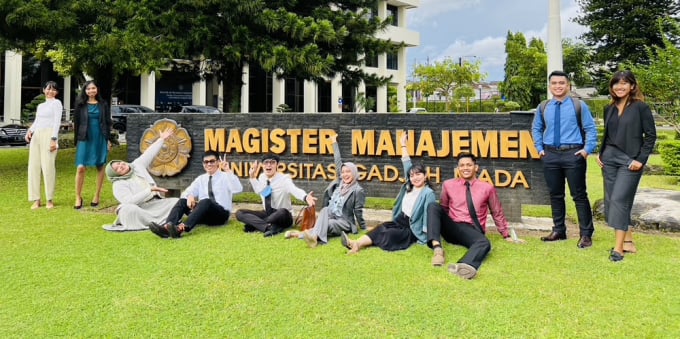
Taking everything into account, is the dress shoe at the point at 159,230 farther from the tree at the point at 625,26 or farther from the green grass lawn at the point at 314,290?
the tree at the point at 625,26

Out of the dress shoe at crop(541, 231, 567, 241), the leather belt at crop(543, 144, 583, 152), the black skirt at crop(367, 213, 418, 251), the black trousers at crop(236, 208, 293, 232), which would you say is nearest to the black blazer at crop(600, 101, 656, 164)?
the leather belt at crop(543, 144, 583, 152)

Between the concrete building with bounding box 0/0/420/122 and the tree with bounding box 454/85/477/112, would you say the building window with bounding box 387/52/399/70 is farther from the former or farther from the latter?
the tree with bounding box 454/85/477/112

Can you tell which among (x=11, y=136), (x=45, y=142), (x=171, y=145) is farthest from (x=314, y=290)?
(x=11, y=136)

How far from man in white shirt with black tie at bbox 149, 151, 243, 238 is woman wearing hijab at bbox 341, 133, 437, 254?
159 centimetres

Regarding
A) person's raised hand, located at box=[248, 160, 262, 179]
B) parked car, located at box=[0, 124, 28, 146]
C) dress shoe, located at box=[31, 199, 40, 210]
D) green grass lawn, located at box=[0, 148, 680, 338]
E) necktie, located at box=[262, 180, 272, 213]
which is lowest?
green grass lawn, located at box=[0, 148, 680, 338]

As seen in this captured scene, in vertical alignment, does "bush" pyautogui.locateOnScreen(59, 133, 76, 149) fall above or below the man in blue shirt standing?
above

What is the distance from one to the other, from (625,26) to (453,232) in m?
20.5

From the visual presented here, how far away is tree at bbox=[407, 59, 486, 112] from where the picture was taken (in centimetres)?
3812

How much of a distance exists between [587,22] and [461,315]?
22.2 m

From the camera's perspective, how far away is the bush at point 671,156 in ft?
33.1

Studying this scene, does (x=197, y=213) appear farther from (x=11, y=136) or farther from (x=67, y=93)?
(x=67, y=93)

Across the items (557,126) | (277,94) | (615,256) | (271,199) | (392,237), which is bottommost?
(615,256)

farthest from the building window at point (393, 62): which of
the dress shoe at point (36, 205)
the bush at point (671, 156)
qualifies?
the dress shoe at point (36, 205)

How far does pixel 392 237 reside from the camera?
4711 mm
